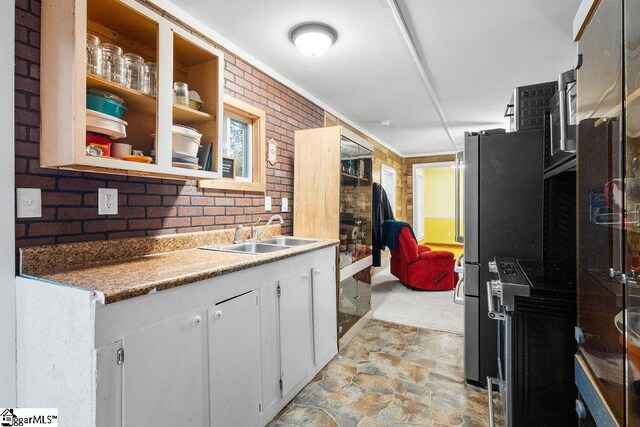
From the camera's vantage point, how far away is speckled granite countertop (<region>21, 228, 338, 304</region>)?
113 cm

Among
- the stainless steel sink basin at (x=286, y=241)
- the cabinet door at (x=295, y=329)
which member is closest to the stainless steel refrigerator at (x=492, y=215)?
the cabinet door at (x=295, y=329)

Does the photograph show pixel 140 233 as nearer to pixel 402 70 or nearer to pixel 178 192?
pixel 178 192

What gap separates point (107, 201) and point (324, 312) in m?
1.65

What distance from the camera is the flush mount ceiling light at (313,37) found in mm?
2178

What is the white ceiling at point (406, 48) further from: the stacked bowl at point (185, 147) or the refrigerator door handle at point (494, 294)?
the refrigerator door handle at point (494, 294)

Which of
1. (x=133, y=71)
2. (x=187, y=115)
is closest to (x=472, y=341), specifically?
(x=187, y=115)

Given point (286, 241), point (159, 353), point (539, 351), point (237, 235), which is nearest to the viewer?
point (159, 353)

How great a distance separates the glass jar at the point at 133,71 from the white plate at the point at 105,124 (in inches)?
8.7

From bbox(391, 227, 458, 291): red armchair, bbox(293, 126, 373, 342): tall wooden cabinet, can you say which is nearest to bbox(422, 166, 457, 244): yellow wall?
bbox(391, 227, 458, 291): red armchair

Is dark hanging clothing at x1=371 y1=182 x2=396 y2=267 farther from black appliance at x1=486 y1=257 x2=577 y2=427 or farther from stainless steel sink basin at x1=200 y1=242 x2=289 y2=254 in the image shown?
black appliance at x1=486 y1=257 x2=577 y2=427

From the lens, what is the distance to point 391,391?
215cm

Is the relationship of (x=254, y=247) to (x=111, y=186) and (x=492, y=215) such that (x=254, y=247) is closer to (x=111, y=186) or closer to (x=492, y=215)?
(x=111, y=186)

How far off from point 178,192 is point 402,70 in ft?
7.26

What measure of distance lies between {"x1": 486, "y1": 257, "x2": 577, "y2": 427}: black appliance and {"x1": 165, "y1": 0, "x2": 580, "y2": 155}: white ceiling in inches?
69.0
